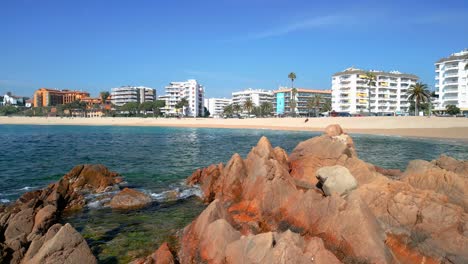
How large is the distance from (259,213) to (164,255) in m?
3.90

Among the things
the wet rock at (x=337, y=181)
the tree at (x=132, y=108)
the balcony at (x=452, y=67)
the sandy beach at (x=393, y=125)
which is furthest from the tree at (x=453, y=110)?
the tree at (x=132, y=108)

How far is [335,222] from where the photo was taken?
900cm

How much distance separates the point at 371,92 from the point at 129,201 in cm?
15822

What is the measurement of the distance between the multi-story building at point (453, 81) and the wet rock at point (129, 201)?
126 metres

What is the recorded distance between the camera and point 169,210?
15.2 meters

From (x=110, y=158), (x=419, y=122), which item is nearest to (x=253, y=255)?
(x=110, y=158)

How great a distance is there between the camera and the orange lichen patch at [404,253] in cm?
848

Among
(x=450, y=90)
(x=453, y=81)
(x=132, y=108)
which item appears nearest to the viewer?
(x=453, y=81)

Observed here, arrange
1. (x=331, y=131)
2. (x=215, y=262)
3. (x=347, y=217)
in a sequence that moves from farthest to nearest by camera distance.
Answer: (x=331, y=131)
(x=347, y=217)
(x=215, y=262)

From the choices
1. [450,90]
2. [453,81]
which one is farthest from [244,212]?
[453,81]

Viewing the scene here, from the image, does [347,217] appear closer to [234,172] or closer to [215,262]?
[215,262]

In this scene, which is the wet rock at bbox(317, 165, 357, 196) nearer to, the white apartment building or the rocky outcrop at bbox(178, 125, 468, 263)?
the rocky outcrop at bbox(178, 125, 468, 263)

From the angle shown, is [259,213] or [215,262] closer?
[215,262]

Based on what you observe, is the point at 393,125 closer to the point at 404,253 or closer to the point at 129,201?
the point at 129,201
